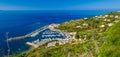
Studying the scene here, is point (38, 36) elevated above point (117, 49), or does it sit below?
below

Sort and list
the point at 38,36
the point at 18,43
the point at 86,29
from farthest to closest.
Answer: the point at 38,36 < the point at 86,29 < the point at 18,43

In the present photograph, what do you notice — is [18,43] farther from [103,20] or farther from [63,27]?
[103,20]

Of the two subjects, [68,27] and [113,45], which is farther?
[68,27]

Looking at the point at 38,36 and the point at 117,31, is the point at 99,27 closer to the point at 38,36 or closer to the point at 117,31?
the point at 38,36

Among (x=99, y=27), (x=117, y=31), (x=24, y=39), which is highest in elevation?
(x=117, y=31)

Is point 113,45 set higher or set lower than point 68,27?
higher

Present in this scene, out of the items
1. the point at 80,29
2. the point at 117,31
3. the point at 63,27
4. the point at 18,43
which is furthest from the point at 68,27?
the point at 117,31

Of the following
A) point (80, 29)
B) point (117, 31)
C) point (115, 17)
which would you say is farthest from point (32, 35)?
point (117, 31)

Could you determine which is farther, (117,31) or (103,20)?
(103,20)

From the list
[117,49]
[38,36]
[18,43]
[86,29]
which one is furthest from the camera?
[38,36]
